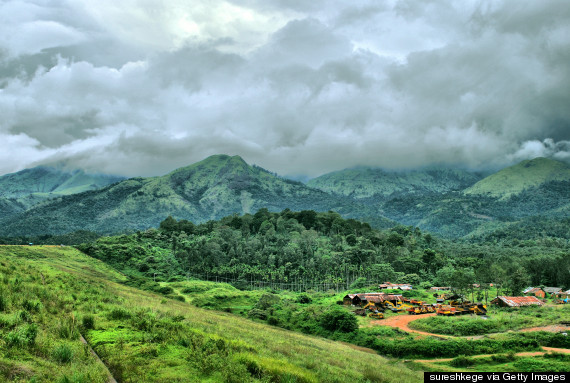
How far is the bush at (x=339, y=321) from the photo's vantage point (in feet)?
156

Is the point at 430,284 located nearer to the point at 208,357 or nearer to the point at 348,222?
the point at 348,222

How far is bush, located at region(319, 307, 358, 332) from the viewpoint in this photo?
156ft

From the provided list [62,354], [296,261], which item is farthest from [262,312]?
[296,261]

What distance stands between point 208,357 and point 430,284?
325ft

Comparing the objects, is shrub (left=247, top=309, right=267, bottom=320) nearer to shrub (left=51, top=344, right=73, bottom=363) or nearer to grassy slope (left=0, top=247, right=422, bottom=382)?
grassy slope (left=0, top=247, right=422, bottom=382)

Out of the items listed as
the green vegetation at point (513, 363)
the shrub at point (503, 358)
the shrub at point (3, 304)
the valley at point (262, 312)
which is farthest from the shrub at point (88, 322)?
the shrub at point (503, 358)

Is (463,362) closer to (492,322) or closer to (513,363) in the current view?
(513,363)

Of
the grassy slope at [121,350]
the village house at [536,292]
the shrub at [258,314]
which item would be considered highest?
the grassy slope at [121,350]

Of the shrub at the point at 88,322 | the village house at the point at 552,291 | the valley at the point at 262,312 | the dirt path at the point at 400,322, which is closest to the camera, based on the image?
the valley at the point at 262,312

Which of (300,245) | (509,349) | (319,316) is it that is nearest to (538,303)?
(509,349)

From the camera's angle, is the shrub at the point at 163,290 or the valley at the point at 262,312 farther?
the shrub at the point at 163,290

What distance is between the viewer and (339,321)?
48594mm

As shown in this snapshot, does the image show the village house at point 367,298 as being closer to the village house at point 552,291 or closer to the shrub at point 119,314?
the village house at point 552,291

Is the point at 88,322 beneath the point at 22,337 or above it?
beneath
